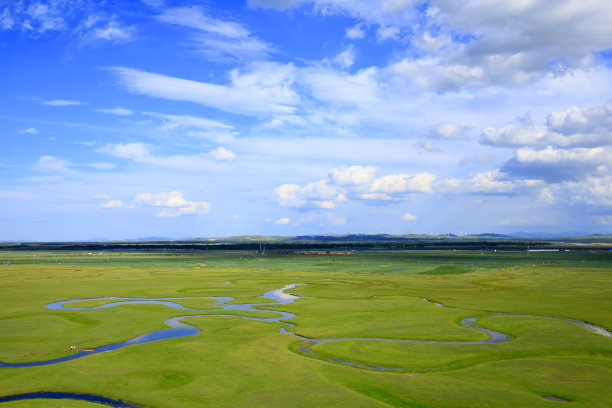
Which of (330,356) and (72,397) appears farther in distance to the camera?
(330,356)

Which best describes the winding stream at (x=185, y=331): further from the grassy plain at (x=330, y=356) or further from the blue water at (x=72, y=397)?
the grassy plain at (x=330, y=356)

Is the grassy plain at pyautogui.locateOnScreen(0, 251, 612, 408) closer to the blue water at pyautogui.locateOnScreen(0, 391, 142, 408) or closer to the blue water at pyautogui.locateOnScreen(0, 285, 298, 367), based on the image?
the blue water at pyautogui.locateOnScreen(0, 391, 142, 408)

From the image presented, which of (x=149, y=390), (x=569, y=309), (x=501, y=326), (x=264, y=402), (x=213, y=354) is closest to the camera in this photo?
(x=264, y=402)

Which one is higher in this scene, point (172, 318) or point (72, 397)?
point (72, 397)

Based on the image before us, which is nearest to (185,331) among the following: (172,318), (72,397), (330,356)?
(172,318)

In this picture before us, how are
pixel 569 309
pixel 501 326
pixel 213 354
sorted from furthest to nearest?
pixel 569 309
pixel 501 326
pixel 213 354

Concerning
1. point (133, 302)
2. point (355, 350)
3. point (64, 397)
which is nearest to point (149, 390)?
point (64, 397)

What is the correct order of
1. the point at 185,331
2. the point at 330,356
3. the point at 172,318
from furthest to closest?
the point at 172,318 → the point at 185,331 → the point at 330,356

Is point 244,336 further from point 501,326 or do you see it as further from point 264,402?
point 501,326

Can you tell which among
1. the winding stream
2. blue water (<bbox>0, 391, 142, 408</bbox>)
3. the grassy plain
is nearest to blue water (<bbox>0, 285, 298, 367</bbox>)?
the winding stream

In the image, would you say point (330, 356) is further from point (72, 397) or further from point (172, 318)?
point (172, 318)

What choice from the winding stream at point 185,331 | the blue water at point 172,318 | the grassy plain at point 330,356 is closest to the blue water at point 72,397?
the winding stream at point 185,331
